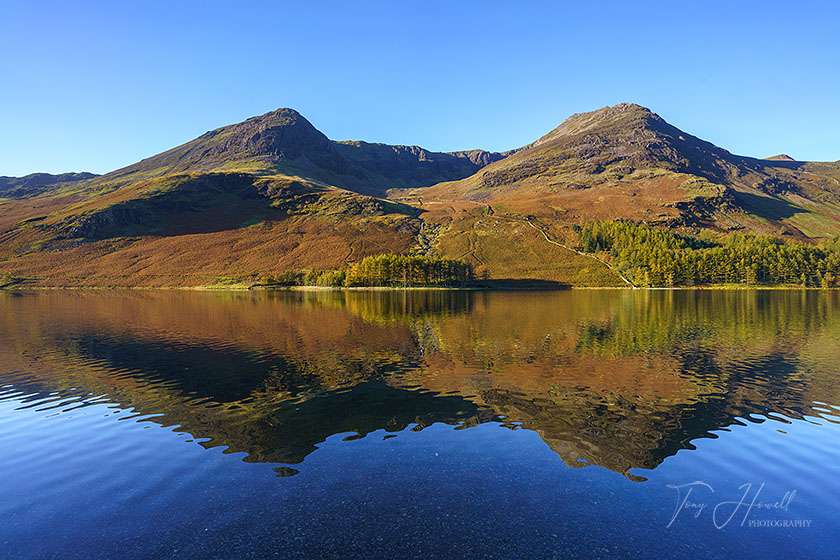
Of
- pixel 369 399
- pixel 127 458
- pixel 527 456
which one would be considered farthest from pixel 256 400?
pixel 527 456

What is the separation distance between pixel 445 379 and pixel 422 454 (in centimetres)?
1419

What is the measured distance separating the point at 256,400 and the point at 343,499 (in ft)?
50.6

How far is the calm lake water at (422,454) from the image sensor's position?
533 inches

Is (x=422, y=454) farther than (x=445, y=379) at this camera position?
No

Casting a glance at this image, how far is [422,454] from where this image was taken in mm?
20062

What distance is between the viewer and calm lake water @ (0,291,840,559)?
1353 centimetres

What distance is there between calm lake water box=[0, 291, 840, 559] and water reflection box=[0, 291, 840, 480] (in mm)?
242

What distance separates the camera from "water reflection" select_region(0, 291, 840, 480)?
23469 millimetres

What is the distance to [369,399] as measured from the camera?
2931 centimetres

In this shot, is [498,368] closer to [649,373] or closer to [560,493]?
[649,373]

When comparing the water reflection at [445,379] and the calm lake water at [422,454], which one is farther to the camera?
the water reflection at [445,379]

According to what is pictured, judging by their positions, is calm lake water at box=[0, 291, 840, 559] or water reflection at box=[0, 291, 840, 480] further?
water reflection at box=[0, 291, 840, 480]

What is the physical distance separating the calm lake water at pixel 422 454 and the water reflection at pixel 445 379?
242mm

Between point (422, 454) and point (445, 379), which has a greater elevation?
point (422, 454)
